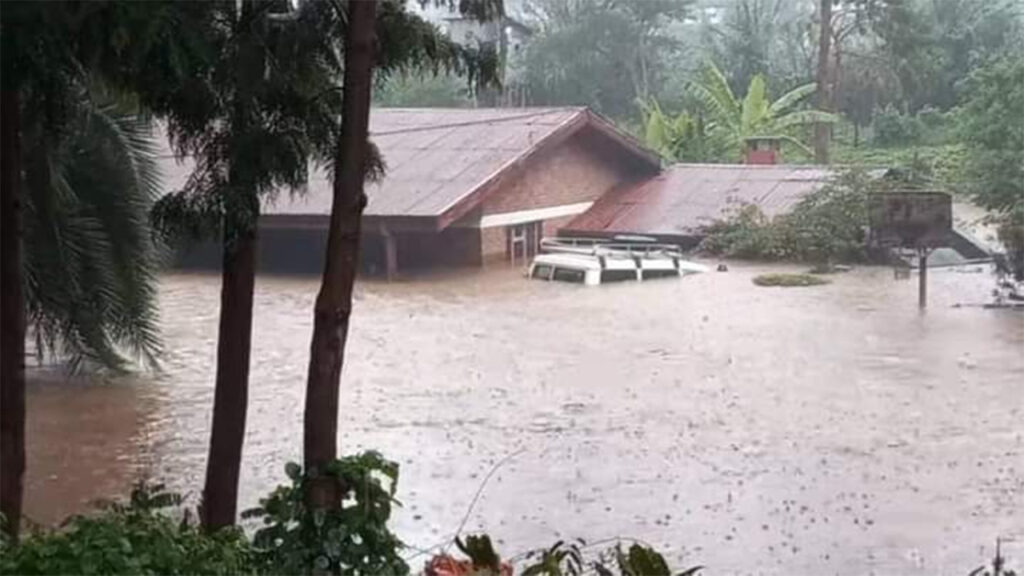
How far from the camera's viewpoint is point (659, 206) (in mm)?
19578

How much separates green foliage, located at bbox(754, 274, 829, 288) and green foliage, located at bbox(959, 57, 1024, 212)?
85.1 inches

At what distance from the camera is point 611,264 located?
56.3 ft

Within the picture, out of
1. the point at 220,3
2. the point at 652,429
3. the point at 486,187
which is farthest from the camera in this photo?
the point at 486,187

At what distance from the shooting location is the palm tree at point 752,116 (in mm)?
22031

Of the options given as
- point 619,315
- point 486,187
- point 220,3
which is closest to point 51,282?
point 220,3

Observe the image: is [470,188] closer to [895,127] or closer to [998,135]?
[998,135]

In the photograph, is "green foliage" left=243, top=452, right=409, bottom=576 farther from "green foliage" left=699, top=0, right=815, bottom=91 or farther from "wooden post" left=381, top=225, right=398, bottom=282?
"green foliage" left=699, top=0, right=815, bottom=91

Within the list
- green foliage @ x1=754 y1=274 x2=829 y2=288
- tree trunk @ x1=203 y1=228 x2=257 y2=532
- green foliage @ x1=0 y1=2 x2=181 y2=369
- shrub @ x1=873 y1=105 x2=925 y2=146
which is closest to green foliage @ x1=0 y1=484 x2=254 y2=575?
green foliage @ x1=0 y1=2 x2=181 y2=369

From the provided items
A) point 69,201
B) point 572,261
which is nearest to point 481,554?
point 69,201

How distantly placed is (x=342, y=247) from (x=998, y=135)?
46.6ft

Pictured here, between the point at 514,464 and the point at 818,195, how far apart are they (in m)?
10.8

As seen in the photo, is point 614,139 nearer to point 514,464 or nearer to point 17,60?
point 514,464

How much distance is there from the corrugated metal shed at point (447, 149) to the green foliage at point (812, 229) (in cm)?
194

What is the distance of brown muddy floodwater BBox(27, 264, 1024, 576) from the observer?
22.7 feet
